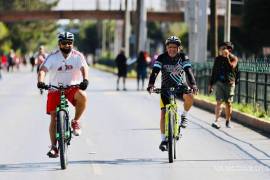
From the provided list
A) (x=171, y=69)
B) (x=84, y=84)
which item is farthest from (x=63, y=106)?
(x=171, y=69)

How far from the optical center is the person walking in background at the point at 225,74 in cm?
1864

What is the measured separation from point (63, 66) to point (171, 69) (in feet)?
5.39

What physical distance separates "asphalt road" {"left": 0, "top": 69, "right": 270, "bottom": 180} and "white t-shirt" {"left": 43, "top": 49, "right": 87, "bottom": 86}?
3.70 ft

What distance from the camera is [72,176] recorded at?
11.1 metres

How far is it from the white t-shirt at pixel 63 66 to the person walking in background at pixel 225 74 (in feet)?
22.5

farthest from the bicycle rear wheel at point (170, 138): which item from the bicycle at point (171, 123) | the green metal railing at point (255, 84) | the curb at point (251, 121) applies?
the green metal railing at point (255, 84)

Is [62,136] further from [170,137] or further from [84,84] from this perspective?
[170,137]

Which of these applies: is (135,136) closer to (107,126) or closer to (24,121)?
(107,126)

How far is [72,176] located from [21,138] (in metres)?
5.34

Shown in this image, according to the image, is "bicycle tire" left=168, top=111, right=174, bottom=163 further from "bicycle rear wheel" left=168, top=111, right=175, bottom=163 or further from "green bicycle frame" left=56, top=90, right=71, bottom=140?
"green bicycle frame" left=56, top=90, right=71, bottom=140

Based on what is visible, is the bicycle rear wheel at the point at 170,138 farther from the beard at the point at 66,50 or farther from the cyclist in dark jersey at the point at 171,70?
the beard at the point at 66,50

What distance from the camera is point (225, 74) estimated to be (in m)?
18.9

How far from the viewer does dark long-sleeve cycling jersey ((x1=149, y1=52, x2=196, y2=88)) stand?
41.9 ft

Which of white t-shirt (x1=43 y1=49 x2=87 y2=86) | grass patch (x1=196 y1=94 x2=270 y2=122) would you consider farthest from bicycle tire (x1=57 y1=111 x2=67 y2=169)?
grass patch (x1=196 y1=94 x2=270 y2=122)
